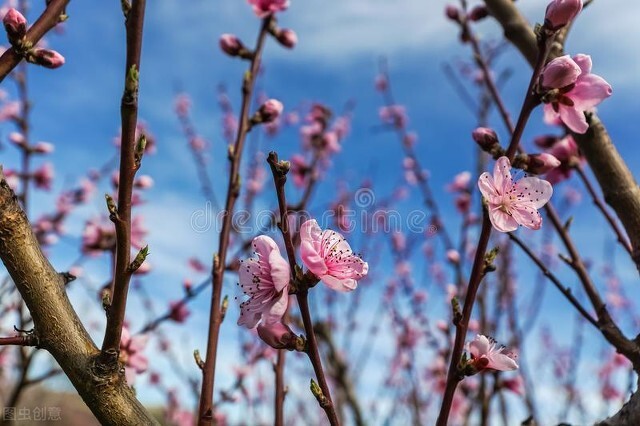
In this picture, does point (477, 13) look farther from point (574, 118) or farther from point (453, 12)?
point (574, 118)

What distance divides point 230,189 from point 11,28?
81 centimetres

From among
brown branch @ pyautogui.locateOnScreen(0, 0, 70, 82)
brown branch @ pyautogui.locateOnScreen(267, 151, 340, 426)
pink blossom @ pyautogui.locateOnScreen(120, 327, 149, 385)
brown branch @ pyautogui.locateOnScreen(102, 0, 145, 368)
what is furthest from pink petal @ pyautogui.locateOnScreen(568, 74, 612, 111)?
pink blossom @ pyautogui.locateOnScreen(120, 327, 149, 385)

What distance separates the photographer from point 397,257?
726 cm

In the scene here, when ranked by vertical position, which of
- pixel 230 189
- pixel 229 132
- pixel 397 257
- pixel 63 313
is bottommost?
pixel 63 313

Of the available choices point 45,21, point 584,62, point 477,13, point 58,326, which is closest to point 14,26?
point 45,21

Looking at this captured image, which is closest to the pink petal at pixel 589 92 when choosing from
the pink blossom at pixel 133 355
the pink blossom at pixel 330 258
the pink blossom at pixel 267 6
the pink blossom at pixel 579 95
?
the pink blossom at pixel 579 95

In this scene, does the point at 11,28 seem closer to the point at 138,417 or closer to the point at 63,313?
the point at 63,313

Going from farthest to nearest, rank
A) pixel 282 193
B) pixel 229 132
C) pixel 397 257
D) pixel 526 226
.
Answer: pixel 229 132 → pixel 397 257 → pixel 526 226 → pixel 282 193

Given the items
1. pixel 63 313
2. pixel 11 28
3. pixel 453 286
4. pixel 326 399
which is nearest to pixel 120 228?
pixel 63 313

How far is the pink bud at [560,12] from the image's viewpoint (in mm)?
1433

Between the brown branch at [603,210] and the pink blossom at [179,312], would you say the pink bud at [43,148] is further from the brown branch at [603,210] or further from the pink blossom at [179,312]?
the brown branch at [603,210]

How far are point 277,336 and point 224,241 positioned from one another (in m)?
0.77

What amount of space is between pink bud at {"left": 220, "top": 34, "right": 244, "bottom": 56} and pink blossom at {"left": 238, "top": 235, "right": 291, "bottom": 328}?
4.91 feet

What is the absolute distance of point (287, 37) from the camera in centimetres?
264
